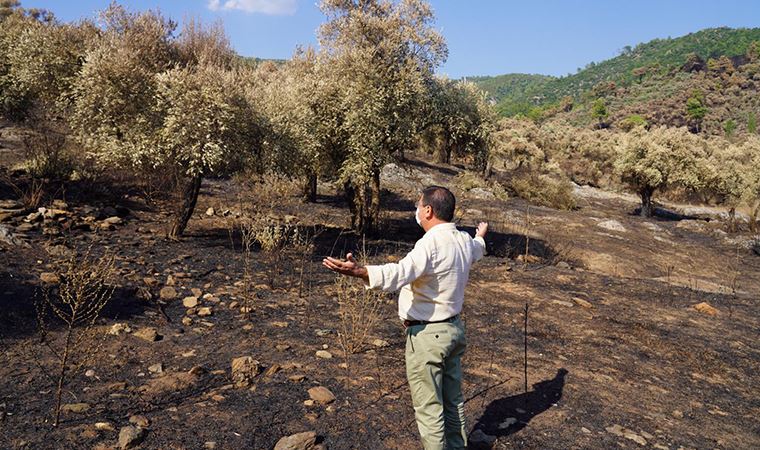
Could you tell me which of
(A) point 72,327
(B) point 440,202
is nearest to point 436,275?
(B) point 440,202

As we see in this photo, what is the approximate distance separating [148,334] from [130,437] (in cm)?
237

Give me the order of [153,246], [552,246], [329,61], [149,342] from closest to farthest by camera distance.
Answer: [149,342], [153,246], [329,61], [552,246]

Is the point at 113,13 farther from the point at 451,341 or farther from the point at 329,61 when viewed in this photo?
the point at 451,341

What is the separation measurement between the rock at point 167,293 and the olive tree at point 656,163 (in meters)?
25.4

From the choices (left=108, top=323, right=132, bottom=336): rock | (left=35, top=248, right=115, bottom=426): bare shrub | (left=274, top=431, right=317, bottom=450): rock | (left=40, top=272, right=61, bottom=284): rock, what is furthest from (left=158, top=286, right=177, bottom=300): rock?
(left=274, top=431, right=317, bottom=450): rock

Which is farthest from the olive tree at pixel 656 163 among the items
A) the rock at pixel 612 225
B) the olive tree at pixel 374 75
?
the olive tree at pixel 374 75

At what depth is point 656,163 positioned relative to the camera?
25656 mm

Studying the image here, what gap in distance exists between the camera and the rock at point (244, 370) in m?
4.79

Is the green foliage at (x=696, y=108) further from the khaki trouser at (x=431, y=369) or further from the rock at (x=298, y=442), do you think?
the rock at (x=298, y=442)

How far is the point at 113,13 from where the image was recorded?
12.4 meters

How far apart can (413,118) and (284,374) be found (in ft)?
32.2

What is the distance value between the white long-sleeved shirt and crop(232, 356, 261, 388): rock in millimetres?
2208

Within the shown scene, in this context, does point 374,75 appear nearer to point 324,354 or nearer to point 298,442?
point 324,354

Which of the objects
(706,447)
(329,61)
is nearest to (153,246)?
(329,61)
